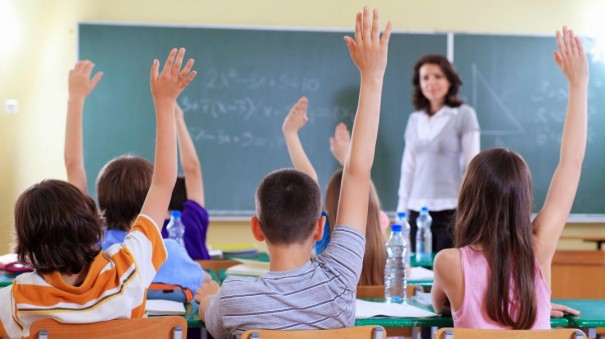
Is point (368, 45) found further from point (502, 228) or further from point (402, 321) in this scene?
point (402, 321)

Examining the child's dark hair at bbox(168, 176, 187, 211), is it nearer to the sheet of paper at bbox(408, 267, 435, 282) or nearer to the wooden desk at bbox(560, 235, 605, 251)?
the sheet of paper at bbox(408, 267, 435, 282)

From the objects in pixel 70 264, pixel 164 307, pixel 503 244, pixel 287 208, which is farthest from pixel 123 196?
pixel 503 244

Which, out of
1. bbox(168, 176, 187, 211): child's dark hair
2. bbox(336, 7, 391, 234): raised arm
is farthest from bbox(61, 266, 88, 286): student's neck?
bbox(168, 176, 187, 211): child's dark hair

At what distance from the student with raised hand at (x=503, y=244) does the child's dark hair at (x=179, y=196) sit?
1.94 meters

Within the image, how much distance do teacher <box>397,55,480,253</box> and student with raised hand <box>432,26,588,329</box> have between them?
275cm

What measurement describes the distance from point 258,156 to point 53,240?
3956mm

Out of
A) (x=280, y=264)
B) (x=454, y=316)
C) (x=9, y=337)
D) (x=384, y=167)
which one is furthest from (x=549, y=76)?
(x=9, y=337)

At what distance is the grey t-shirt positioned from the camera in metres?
2.09

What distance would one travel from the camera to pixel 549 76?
243 inches

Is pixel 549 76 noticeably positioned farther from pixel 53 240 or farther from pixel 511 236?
pixel 53 240

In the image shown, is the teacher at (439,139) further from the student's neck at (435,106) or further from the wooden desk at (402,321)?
the wooden desk at (402,321)

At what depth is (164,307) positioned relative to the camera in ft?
8.36

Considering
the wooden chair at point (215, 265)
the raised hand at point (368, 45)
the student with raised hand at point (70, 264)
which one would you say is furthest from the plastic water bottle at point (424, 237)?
the student with raised hand at point (70, 264)

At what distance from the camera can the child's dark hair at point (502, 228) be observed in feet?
7.71
